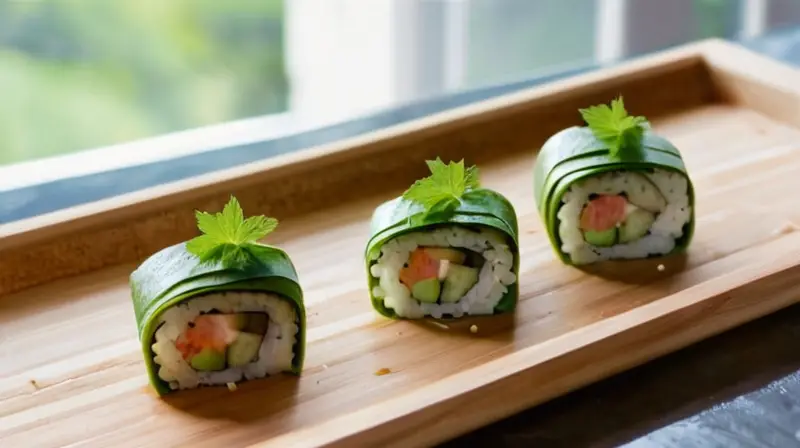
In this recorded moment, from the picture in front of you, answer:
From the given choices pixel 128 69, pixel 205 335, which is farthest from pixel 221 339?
pixel 128 69

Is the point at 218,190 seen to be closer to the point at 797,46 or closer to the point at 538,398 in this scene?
the point at 538,398

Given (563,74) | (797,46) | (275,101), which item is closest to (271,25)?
(275,101)

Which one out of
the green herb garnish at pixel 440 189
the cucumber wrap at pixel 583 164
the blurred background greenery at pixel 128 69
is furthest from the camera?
the blurred background greenery at pixel 128 69

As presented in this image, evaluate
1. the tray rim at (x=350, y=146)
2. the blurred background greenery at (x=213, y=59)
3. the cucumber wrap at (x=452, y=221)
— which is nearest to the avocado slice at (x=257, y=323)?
the cucumber wrap at (x=452, y=221)

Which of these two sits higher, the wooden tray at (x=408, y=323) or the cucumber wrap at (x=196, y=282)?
the cucumber wrap at (x=196, y=282)

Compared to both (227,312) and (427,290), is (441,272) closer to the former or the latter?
(427,290)

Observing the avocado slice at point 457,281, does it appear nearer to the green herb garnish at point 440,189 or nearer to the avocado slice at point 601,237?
the green herb garnish at point 440,189
